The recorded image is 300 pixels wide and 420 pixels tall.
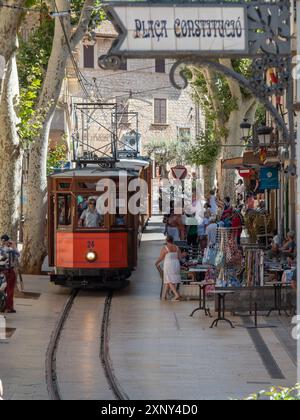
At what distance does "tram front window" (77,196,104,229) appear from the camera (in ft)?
83.5

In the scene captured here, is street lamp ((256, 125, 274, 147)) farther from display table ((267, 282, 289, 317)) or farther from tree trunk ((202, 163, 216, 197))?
tree trunk ((202, 163, 216, 197))

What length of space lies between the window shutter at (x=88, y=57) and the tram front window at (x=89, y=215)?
44881 millimetres

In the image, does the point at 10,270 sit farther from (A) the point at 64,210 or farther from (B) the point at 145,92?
(B) the point at 145,92

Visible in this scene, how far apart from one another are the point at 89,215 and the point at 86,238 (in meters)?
0.51

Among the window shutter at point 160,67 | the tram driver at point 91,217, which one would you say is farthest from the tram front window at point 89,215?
the window shutter at point 160,67

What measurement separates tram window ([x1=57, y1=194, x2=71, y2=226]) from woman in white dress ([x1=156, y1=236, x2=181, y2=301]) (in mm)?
2468

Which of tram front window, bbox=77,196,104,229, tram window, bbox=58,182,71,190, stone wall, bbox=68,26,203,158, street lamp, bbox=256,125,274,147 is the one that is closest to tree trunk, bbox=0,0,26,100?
tram window, bbox=58,182,71,190

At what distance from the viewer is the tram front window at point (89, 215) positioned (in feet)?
83.5

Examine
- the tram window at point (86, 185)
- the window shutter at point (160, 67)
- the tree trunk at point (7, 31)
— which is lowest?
the tram window at point (86, 185)

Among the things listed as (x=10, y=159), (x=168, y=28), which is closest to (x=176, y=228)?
(x=10, y=159)

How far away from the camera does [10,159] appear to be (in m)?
26.2

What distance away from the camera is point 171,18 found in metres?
10.1

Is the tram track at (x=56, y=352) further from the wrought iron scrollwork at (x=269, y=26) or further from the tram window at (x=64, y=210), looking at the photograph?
the wrought iron scrollwork at (x=269, y=26)

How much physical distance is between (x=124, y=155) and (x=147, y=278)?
13.3 meters
